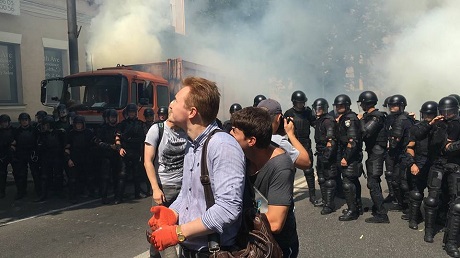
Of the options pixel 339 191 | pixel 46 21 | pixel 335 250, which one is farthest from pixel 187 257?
pixel 46 21

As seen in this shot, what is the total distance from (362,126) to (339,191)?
1752 mm

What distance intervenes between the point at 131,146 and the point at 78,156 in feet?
3.27

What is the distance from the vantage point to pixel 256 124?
6.68 ft

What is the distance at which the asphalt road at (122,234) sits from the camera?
14.5ft

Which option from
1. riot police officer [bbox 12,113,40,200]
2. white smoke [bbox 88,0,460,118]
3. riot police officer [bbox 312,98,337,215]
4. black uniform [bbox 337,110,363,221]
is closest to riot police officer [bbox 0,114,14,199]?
riot police officer [bbox 12,113,40,200]

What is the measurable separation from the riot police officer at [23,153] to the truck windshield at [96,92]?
3.79ft

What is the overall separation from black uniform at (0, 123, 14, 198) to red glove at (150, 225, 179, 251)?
661cm

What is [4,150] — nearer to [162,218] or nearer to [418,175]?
[162,218]

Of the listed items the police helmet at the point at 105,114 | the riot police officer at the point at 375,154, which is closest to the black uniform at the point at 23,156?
the police helmet at the point at 105,114

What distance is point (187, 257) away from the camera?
193 centimetres

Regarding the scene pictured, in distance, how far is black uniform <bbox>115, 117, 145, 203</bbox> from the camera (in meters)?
6.99

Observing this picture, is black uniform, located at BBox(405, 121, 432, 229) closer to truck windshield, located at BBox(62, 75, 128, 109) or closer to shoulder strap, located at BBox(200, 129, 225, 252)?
shoulder strap, located at BBox(200, 129, 225, 252)

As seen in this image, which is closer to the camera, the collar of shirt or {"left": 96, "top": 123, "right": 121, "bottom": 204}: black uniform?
the collar of shirt

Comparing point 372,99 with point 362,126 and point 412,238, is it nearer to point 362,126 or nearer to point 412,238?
point 362,126
